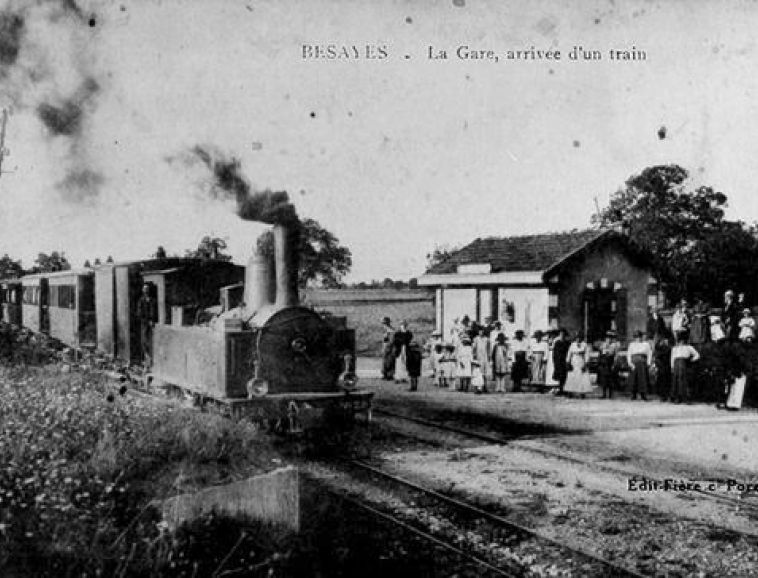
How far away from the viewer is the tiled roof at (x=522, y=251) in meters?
20.5

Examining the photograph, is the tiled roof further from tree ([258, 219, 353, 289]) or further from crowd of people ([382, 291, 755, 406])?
tree ([258, 219, 353, 289])

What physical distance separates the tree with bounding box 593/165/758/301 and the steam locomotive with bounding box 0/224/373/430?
21.0 m

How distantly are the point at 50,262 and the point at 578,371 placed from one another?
3582 cm

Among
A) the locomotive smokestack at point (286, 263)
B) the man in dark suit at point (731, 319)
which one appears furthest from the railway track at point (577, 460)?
the man in dark suit at point (731, 319)

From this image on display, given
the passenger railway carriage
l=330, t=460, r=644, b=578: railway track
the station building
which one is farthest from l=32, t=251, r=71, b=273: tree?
l=330, t=460, r=644, b=578: railway track

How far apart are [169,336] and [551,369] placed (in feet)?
27.2

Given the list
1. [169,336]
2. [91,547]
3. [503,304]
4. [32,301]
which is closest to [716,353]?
[503,304]

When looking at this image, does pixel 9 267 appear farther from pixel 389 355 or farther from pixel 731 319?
pixel 731 319

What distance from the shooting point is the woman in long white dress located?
15.5 meters

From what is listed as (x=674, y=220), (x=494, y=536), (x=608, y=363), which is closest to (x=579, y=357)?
(x=608, y=363)

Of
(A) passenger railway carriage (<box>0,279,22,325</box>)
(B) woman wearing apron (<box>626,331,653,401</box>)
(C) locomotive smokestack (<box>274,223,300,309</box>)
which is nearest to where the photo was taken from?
(C) locomotive smokestack (<box>274,223,300,309</box>)

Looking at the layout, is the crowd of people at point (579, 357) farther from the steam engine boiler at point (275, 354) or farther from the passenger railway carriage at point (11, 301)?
the passenger railway carriage at point (11, 301)

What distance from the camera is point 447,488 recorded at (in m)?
8.27

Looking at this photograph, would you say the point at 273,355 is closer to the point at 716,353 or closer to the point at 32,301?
the point at 716,353
